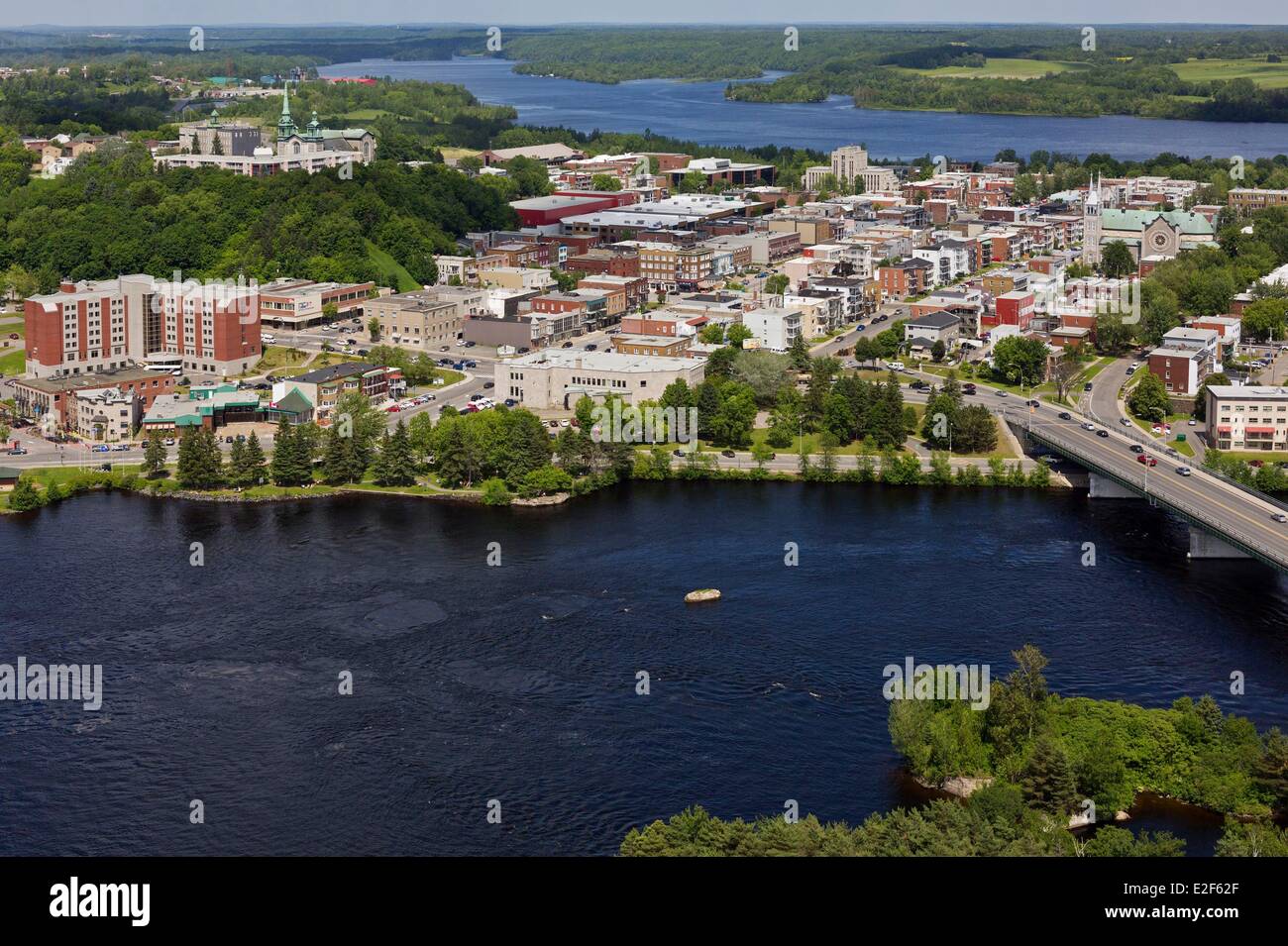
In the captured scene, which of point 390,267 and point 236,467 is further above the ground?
point 390,267

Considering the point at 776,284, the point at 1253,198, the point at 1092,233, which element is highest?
the point at 1253,198

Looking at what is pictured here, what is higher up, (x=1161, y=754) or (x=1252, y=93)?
(x=1252, y=93)

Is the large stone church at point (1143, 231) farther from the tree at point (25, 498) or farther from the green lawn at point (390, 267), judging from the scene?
the tree at point (25, 498)

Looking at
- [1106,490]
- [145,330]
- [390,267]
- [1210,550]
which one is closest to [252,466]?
[145,330]

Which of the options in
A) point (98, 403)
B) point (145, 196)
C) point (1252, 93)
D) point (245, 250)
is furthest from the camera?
point (1252, 93)

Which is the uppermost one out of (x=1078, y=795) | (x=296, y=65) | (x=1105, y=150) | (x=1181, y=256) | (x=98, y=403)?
(x=296, y=65)

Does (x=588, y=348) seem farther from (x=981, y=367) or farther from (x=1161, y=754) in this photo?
(x=1161, y=754)

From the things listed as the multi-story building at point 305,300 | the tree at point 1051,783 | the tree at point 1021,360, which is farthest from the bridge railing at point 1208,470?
the multi-story building at point 305,300

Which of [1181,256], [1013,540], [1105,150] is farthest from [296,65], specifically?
[1013,540]

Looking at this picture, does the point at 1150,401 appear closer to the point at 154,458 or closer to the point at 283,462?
the point at 283,462
